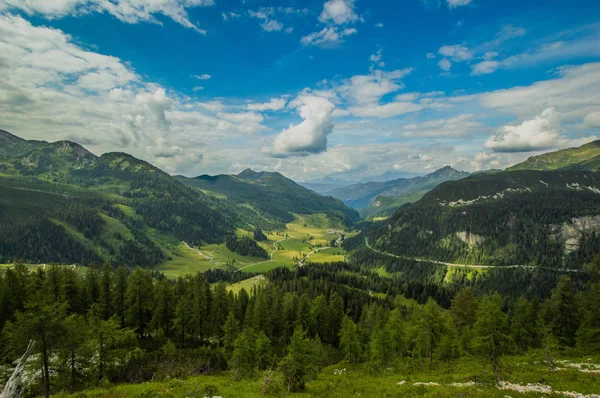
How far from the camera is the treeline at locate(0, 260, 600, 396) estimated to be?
1324 inches

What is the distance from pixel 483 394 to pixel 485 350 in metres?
14.7

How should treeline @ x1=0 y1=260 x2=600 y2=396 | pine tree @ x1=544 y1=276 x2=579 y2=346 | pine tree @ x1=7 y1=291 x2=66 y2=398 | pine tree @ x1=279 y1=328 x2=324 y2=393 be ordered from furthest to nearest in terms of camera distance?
1. pine tree @ x1=544 y1=276 x2=579 y2=346
2. treeline @ x1=0 y1=260 x2=600 y2=396
3. pine tree @ x1=279 y1=328 x2=324 y2=393
4. pine tree @ x1=7 y1=291 x2=66 y2=398

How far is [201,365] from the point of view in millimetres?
55562

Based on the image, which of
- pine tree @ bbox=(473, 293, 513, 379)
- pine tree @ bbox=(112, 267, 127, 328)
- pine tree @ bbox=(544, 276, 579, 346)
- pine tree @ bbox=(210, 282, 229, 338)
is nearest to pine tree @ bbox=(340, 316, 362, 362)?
pine tree @ bbox=(210, 282, 229, 338)

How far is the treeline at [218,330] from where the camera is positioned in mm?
33625

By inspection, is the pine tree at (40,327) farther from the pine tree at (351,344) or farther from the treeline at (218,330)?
the pine tree at (351,344)

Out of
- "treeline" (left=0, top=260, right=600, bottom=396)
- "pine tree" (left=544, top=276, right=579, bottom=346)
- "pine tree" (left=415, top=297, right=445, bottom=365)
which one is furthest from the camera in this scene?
"pine tree" (left=544, top=276, right=579, bottom=346)

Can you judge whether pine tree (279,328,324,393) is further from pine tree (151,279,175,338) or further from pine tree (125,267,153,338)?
pine tree (125,267,153,338)

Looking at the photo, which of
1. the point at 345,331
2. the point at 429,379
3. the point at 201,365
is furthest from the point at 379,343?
the point at 201,365

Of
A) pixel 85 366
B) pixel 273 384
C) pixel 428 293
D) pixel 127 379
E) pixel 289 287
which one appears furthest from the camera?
pixel 428 293

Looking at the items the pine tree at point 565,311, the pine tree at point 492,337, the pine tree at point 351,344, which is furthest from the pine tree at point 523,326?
the pine tree at point 492,337

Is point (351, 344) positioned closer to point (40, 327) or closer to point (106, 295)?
point (106, 295)

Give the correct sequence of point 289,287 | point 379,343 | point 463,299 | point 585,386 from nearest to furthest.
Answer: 1. point 585,386
2. point 379,343
3. point 463,299
4. point 289,287

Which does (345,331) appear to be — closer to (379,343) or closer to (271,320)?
(379,343)
